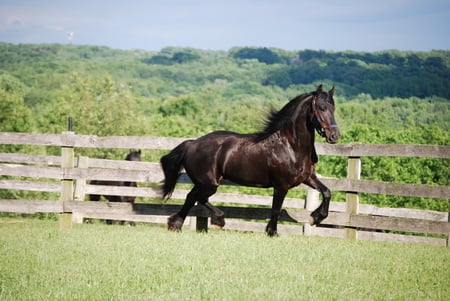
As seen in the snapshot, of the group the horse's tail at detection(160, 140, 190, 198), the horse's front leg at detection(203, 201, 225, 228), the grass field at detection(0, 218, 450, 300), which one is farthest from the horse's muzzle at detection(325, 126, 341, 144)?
the horse's tail at detection(160, 140, 190, 198)

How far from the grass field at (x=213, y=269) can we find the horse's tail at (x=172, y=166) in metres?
1.39

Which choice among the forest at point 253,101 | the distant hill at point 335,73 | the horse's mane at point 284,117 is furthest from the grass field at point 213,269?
the distant hill at point 335,73

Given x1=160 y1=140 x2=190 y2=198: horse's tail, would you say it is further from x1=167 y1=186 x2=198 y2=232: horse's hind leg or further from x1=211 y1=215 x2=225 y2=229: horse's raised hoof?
x1=211 y1=215 x2=225 y2=229: horse's raised hoof

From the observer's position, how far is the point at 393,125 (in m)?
94.2

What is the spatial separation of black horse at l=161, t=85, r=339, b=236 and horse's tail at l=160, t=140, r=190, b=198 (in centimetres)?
6

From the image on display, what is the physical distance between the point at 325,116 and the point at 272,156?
3.61 feet

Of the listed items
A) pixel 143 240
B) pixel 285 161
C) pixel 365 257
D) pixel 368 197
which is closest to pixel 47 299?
pixel 143 240

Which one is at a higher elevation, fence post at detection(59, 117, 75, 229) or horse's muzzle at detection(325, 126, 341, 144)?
horse's muzzle at detection(325, 126, 341, 144)

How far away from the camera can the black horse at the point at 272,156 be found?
9.98 meters

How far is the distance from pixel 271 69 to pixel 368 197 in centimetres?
15017

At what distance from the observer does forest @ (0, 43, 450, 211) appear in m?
49.7

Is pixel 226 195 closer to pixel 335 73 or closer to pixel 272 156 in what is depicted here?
pixel 272 156

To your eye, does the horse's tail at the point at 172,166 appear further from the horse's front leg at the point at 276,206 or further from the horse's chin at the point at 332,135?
the horse's chin at the point at 332,135

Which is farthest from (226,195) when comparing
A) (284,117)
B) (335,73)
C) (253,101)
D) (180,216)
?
(335,73)
